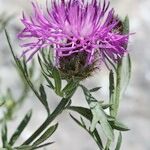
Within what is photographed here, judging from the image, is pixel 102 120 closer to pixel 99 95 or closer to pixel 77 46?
pixel 77 46

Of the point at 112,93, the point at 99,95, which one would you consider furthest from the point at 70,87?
the point at 99,95

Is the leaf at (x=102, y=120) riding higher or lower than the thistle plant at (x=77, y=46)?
lower

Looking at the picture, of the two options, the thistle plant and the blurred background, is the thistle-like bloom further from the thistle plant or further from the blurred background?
the blurred background

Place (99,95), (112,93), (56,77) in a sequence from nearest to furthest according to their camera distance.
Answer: (56,77)
(112,93)
(99,95)

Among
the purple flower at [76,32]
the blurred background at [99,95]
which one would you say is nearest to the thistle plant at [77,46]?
the purple flower at [76,32]

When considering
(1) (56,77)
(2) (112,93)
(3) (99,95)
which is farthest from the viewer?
(3) (99,95)

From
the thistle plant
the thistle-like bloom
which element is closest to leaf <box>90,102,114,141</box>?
the thistle plant

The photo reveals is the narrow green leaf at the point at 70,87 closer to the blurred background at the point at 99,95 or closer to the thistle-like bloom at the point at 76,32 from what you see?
the thistle-like bloom at the point at 76,32
